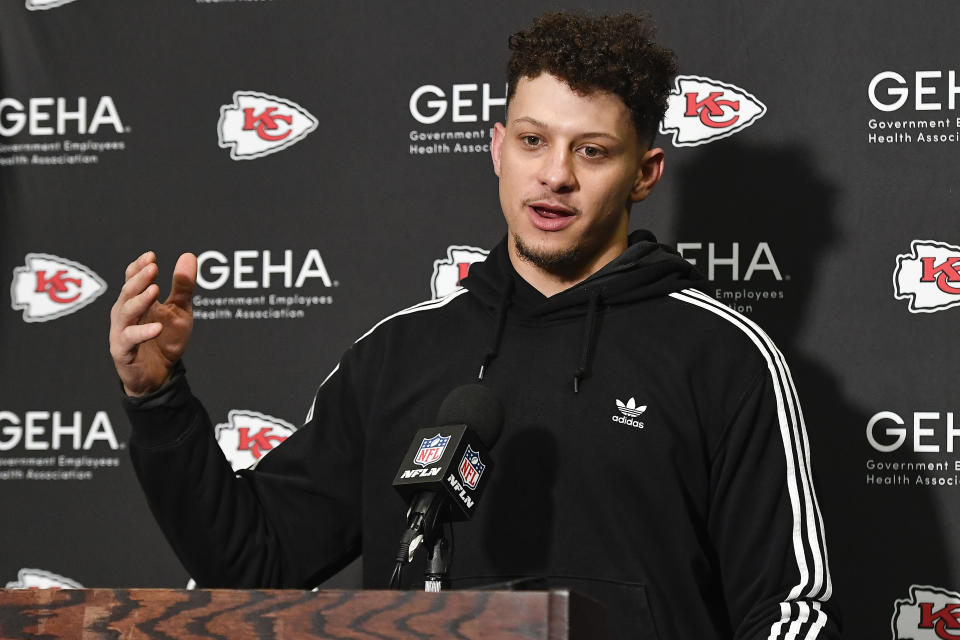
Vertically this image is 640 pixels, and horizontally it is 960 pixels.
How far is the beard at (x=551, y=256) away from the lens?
1753 mm

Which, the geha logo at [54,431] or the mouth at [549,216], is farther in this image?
the geha logo at [54,431]

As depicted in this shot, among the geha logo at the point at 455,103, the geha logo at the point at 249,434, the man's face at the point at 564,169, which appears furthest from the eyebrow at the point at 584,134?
the geha logo at the point at 249,434

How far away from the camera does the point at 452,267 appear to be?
233cm

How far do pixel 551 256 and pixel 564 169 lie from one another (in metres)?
0.13

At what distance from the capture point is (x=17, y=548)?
242 cm

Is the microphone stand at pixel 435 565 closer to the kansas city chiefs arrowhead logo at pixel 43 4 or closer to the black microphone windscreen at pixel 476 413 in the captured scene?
the black microphone windscreen at pixel 476 413

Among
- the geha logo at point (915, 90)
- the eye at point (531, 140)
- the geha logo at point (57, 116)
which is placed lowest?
the eye at point (531, 140)

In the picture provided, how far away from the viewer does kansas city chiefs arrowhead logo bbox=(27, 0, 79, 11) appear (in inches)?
101

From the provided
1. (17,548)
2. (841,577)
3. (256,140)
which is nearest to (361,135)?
(256,140)

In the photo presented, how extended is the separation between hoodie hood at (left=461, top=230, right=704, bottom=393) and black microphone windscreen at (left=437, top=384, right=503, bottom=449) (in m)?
0.43

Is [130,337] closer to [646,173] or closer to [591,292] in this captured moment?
[591,292]

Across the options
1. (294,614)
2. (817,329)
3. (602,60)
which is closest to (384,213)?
(602,60)

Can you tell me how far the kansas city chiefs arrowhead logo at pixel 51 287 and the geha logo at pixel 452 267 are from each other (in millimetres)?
702

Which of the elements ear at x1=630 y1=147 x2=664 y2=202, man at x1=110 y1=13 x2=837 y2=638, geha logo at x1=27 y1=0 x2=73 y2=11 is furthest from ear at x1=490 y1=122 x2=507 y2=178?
geha logo at x1=27 y1=0 x2=73 y2=11
